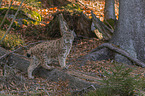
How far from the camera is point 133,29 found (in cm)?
766

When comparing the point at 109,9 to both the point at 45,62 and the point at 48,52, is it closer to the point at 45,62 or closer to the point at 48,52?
the point at 48,52

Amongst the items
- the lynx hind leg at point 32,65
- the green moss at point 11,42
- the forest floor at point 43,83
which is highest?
the green moss at point 11,42

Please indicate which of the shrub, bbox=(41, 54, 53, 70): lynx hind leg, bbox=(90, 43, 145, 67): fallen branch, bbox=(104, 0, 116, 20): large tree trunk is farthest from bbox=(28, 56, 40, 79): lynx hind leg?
bbox=(104, 0, 116, 20): large tree trunk

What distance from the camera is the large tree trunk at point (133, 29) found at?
764 cm

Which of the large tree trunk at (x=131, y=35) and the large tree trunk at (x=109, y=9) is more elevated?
the large tree trunk at (x=109, y=9)

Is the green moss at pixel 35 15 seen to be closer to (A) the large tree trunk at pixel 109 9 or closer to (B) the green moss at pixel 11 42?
(B) the green moss at pixel 11 42

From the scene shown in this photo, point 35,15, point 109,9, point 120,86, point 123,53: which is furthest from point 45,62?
point 35,15

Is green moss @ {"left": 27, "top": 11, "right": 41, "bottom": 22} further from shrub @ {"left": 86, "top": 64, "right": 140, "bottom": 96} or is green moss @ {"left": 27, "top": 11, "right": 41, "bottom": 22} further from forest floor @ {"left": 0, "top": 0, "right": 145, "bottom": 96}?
shrub @ {"left": 86, "top": 64, "right": 140, "bottom": 96}

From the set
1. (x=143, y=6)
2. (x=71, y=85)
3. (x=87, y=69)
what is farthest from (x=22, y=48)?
(x=143, y=6)

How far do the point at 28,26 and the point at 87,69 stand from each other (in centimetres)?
577

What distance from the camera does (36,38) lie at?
33.4ft

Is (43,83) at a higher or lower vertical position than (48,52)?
lower

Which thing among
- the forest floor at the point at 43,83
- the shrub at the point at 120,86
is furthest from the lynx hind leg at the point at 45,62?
the shrub at the point at 120,86

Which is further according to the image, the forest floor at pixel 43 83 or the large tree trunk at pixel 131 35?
the large tree trunk at pixel 131 35
